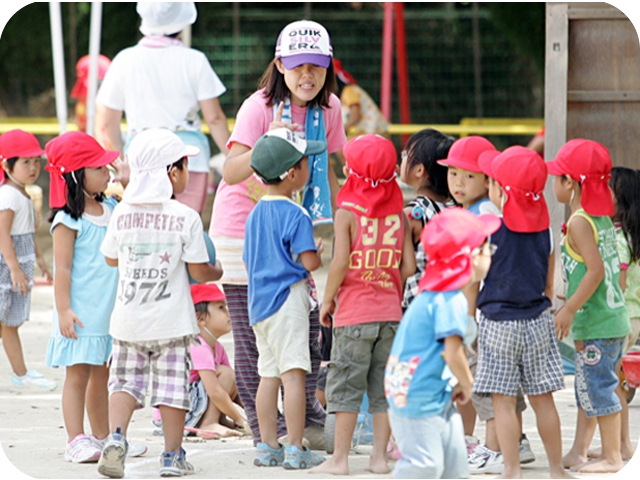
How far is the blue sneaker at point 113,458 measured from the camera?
13.1ft

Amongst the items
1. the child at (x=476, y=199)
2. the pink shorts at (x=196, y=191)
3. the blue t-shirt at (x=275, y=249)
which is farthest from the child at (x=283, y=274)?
the pink shorts at (x=196, y=191)

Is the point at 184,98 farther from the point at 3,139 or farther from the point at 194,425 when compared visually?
the point at 194,425

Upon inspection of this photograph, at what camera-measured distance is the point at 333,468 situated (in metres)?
4.11

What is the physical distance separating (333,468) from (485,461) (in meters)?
0.67

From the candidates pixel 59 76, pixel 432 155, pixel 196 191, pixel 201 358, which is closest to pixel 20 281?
pixel 196 191

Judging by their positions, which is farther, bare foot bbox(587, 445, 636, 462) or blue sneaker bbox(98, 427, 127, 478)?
bare foot bbox(587, 445, 636, 462)

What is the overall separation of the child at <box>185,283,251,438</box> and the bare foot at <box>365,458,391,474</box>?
1.03 meters

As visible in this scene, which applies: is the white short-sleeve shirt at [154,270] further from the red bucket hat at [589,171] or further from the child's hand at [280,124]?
the red bucket hat at [589,171]

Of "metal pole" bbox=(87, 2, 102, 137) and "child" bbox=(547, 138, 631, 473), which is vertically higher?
"metal pole" bbox=(87, 2, 102, 137)

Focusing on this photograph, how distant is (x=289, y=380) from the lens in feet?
13.9

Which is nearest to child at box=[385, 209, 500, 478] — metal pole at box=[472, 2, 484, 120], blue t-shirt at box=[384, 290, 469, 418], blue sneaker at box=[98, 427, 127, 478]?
blue t-shirt at box=[384, 290, 469, 418]

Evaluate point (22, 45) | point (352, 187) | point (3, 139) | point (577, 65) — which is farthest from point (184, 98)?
point (22, 45)

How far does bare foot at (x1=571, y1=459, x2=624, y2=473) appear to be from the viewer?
4195mm

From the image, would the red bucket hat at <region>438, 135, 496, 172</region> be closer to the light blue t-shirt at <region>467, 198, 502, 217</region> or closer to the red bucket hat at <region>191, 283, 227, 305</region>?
the light blue t-shirt at <region>467, 198, 502, 217</region>
